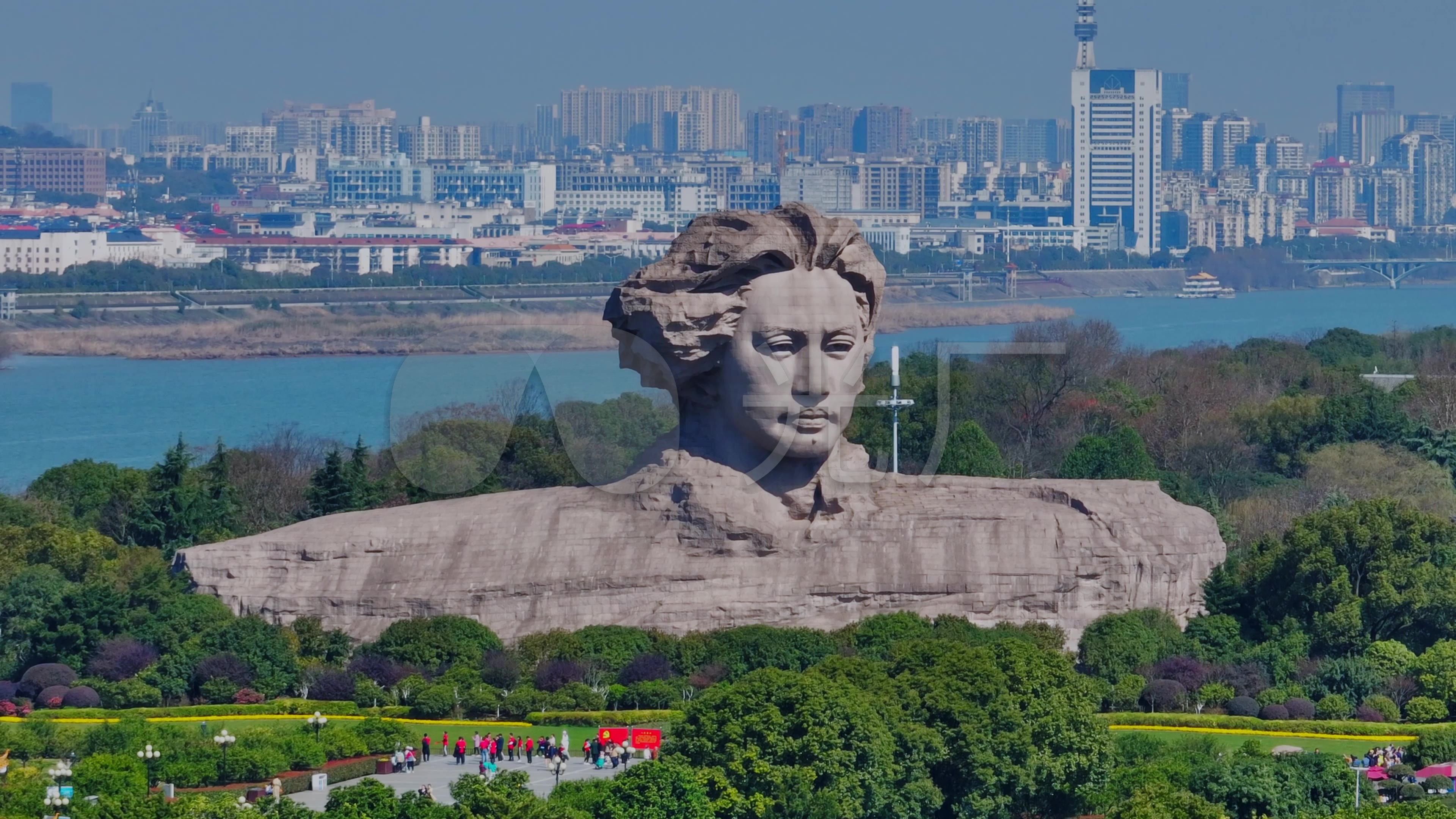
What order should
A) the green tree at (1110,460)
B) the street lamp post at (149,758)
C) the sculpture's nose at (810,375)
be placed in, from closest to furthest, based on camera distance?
the street lamp post at (149,758)
the sculpture's nose at (810,375)
the green tree at (1110,460)

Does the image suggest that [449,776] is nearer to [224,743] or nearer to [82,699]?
[224,743]

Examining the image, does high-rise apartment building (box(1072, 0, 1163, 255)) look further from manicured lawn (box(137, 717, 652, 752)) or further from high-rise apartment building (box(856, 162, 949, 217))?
manicured lawn (box(137, 717, 652, 752))

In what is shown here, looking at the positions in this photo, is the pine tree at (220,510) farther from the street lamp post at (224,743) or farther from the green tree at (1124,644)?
the green tree at (1124,644)

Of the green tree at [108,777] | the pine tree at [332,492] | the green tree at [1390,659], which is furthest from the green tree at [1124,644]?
the pine tree at [332,492]

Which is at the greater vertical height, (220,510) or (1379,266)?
(1379,266)

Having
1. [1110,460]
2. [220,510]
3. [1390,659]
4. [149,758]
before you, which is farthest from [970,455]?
[149,758]

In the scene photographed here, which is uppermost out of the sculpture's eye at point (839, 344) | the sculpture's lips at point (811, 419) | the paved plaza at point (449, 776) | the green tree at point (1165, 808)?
the sculpture's eye at point (839, 344)

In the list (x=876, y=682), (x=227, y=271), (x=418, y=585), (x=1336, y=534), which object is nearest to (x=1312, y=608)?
(x=1336, y=534)
